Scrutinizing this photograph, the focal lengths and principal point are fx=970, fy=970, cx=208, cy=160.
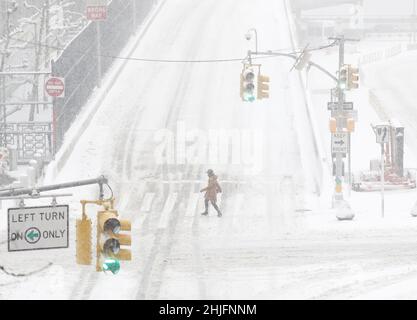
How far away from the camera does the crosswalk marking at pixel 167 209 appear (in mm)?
28181

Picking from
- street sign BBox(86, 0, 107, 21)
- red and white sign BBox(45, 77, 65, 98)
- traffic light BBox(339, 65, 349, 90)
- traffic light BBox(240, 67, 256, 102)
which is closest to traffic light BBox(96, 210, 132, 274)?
traffic light BBox(339, 65, 349, 90)

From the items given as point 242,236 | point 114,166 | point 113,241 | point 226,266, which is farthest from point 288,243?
point 113,241

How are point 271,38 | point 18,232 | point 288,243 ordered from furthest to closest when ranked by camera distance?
point 271,38
point 288,243
point 18,232

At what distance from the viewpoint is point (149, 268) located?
22734mm

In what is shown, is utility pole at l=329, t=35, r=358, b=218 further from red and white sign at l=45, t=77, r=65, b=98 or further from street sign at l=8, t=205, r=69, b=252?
street sign at l=8, t=205, r=69, b=252

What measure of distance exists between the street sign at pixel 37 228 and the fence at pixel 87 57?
2179 cm

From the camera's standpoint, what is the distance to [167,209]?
99.4 ft

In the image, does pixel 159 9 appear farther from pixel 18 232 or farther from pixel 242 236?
pixel 18 232

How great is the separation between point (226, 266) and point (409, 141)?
94.9ft

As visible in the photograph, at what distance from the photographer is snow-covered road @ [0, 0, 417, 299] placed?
2150cm

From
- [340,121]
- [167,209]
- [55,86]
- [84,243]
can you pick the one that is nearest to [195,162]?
[55,86]

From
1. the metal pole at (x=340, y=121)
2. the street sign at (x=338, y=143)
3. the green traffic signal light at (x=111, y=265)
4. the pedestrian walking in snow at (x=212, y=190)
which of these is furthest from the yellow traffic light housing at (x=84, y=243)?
the street sign at (x=338, y=143)

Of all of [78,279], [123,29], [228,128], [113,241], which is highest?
[123,29]

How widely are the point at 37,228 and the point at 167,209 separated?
16.8 m
